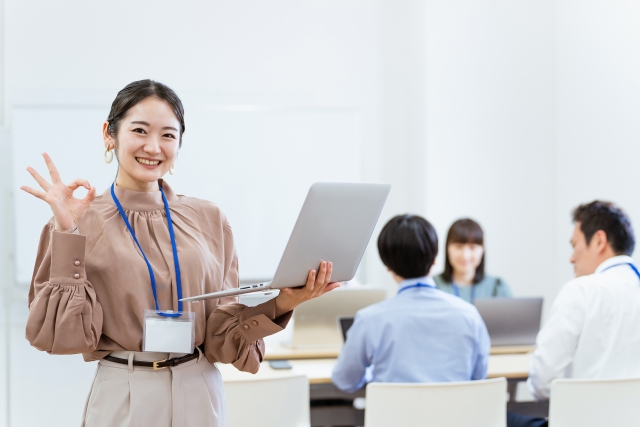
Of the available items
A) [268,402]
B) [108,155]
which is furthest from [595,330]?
[108,155]

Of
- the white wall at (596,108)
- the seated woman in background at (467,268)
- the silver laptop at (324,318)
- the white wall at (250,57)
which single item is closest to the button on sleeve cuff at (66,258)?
the silver laptop at (324,318)

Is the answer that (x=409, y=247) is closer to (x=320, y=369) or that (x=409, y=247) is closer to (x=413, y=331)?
(x=413, y=331)

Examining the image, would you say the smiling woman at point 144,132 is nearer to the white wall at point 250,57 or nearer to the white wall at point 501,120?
the white wall at point 250,57

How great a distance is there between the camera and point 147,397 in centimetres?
146

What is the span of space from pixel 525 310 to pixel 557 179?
1982mm

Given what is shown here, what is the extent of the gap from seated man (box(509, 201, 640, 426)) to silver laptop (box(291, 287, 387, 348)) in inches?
38.0

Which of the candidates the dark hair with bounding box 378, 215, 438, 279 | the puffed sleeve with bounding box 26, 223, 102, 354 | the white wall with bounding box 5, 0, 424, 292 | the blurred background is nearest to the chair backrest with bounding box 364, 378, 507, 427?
the dark hair with bounding box 378, 215, 438, 279

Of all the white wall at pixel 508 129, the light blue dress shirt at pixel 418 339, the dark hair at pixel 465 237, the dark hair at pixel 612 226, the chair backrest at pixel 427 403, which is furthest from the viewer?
the white wall at pixel 508 129

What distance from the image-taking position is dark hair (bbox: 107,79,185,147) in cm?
155

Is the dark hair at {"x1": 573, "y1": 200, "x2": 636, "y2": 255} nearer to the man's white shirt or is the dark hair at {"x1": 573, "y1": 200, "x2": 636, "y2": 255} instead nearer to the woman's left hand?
the man's white shirt

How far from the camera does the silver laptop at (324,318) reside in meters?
3.45

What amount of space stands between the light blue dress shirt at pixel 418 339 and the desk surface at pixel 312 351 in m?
0.69

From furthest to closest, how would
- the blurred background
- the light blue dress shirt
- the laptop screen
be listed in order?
the blurred background, the laptop screen, the light blue dress shirt

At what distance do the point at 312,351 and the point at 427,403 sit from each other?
117 cm
